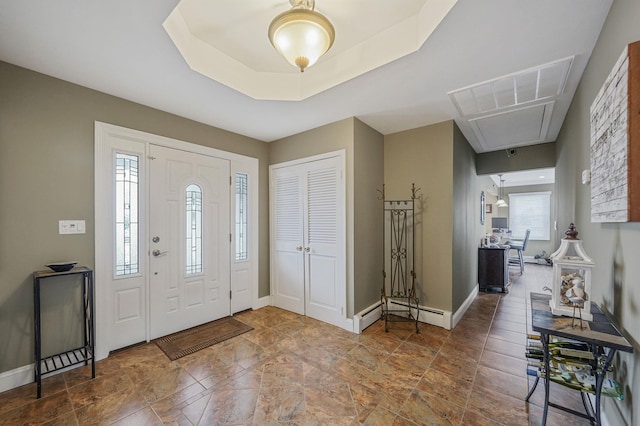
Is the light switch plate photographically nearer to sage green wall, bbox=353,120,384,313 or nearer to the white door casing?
the white door casing

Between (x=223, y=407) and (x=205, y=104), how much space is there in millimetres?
2842

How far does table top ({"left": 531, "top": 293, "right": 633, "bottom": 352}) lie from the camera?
1.26m

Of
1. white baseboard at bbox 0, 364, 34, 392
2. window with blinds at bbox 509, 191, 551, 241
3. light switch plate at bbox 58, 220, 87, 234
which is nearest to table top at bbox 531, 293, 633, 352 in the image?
light switch plate at bbox 58, 220, 87, 234

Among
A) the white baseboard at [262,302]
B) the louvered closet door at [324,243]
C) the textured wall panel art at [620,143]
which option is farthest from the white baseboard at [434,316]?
the textured wall panel art at [620,143]

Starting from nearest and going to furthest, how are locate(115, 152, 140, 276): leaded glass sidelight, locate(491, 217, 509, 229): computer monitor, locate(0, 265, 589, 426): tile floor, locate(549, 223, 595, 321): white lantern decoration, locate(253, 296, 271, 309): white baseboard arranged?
locate(549, 223, 595, 321): white lantern decoration
locate(0, 265, 589, 426): tile floor
locate(115, 152, 140, 276): leaded glass sidelight
locate(253, 296, 271, 309): white baseboard
locate(491, 217, 509, 229): computer monitor

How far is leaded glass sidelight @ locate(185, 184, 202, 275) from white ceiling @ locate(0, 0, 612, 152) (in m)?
0.97

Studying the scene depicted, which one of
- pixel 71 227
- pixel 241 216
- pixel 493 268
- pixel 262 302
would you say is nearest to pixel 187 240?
pixel 241 216

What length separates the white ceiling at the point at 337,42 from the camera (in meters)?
1.59

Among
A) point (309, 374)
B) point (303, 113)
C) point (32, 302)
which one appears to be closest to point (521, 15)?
point (303, 113)

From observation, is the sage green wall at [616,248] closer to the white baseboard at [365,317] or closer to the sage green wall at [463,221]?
the sage green wall at [463,221]

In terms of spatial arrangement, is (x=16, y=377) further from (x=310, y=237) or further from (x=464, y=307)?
(x=464, y=307)

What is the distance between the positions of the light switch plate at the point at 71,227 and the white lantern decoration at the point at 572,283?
12.4 feet

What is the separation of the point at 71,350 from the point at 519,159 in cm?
641

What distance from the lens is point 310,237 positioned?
359 cm
